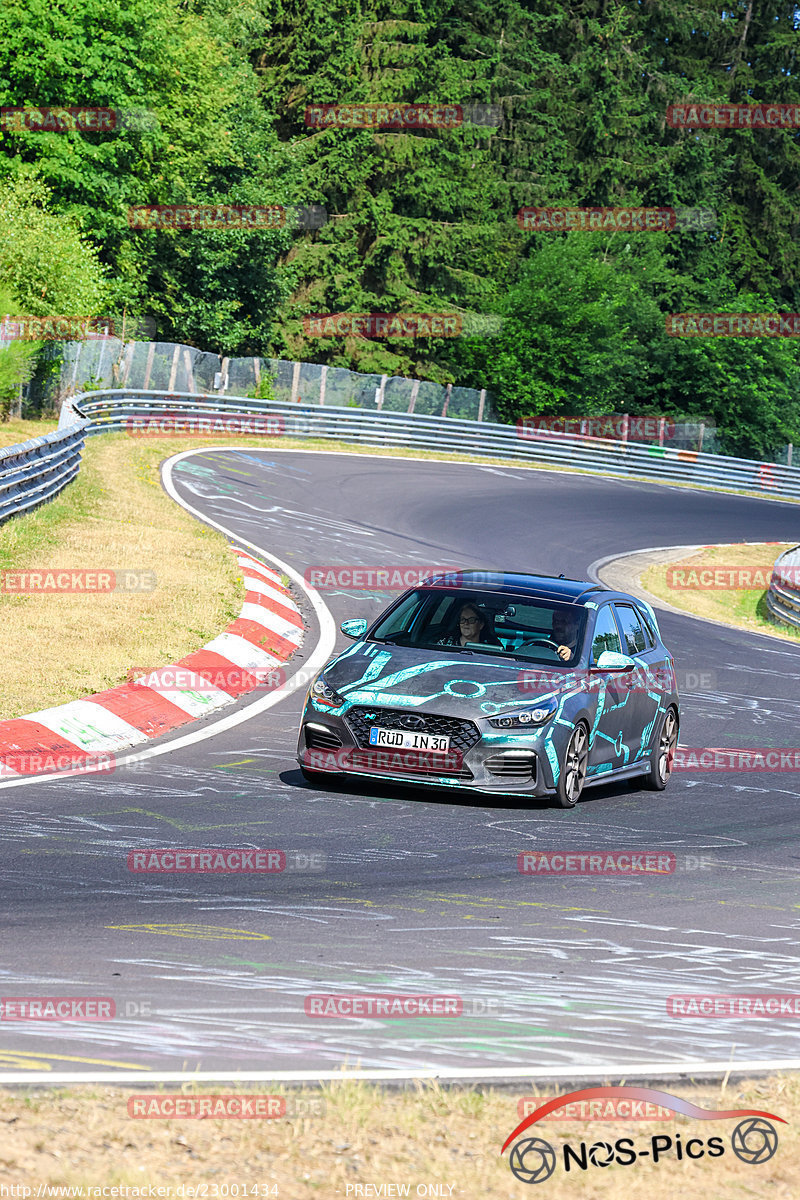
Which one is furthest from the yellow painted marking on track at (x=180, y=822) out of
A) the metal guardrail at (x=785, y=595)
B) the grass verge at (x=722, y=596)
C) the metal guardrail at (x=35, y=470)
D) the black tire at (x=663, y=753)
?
the metal guardrail at (x=785, y=595)

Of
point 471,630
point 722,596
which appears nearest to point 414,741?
point 471,630

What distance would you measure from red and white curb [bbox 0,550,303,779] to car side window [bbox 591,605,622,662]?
337 cm

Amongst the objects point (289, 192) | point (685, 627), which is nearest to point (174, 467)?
point (685, 627)

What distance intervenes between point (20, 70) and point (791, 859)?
148 feet

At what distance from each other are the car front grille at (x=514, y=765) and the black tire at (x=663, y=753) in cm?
203

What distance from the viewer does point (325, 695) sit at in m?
10.5

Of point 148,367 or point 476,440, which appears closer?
point 148,367

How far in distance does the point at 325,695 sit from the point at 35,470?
37.0ft

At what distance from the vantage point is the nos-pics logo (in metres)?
4.48

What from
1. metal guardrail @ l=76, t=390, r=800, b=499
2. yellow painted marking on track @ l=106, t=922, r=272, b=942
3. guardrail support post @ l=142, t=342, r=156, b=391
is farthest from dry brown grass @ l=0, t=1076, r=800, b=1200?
guardrail support post @ l=142, t=342, r=156, b=391

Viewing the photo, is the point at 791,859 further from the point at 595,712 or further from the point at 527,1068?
the point at 527,1068

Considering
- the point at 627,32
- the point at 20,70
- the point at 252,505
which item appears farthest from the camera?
the point at 627,32

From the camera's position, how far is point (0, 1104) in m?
4.59

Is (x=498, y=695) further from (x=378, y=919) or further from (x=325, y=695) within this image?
(x=378, y=919)
